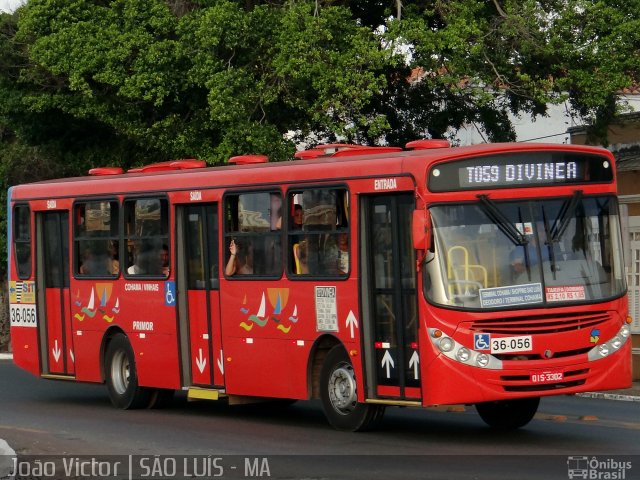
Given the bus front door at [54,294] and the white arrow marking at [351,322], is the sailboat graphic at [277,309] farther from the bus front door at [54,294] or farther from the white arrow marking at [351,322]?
the bus front door at [54,294]

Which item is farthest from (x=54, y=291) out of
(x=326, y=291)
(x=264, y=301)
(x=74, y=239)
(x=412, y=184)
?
(x=412, y=184)

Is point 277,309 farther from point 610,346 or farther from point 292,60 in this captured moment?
point 292,60

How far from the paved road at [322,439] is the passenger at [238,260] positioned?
1.78 meters

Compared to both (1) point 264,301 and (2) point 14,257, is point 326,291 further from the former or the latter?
(2) point 14,257

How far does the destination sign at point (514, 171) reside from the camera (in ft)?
45.0

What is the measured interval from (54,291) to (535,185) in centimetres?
858

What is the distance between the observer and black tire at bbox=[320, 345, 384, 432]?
14.7 m

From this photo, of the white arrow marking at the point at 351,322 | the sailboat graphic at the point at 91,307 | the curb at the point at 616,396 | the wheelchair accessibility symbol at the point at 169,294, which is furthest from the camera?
the curb at the point at 616,396

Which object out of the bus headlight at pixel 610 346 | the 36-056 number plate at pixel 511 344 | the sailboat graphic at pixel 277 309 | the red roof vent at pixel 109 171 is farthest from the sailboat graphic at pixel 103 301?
the bus headlight at pixel 610 346

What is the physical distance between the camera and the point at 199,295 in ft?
56.5

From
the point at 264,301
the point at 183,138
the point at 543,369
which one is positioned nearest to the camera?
the point at 543,369

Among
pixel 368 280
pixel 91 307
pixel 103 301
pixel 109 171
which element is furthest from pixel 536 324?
pixel 109 171

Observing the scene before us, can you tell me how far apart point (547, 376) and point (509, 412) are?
199 cm

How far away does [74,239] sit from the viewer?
64.1 feet
